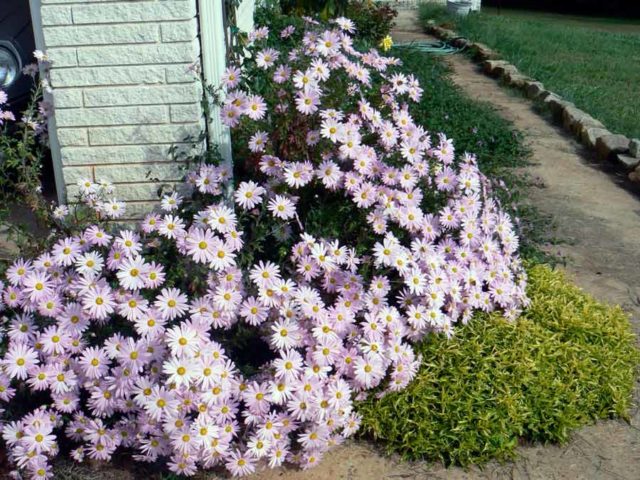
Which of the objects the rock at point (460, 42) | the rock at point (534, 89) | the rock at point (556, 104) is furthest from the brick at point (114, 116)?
the rock at point (460, 42)

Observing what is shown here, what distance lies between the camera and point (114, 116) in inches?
139

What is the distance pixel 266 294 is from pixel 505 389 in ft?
3.38

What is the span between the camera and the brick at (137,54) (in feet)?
11.3

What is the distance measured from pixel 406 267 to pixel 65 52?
1881mm

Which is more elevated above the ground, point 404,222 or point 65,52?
point 65,52

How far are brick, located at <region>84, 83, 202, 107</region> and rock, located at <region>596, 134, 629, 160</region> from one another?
4.31 metres

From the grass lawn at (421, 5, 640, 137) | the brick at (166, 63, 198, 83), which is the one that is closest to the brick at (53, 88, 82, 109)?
the brick at (166, 63, 198, 83)

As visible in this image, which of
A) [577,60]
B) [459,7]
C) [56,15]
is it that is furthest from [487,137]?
[459,7]

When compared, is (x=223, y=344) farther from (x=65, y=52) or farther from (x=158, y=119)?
(x=65, y=52)

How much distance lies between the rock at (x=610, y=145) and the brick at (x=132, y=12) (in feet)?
14.5

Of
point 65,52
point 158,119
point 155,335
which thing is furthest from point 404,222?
point 65,52

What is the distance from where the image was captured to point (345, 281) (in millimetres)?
2914

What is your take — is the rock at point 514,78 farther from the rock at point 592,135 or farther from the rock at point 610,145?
the rock at point 610,145

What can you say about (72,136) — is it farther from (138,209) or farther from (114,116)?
(138,209)
